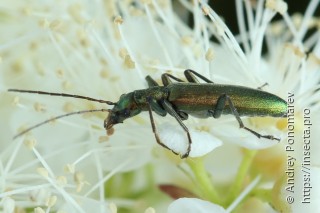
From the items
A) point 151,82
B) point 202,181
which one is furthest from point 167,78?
point 202,181

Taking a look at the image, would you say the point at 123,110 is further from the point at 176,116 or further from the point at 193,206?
the point at 193,206

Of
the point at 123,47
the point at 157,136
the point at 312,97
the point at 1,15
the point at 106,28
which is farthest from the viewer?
the point at 1,15

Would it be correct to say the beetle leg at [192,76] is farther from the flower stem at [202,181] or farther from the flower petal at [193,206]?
the flower petal at [193,206]

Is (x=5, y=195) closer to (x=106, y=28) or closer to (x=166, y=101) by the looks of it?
(x=166, y=101)

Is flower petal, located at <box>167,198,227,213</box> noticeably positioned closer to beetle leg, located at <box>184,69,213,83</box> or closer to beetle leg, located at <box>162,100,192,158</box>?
beetle leg, located at <box>162,100,192,158</box>

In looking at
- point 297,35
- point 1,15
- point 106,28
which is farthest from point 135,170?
point 1,15

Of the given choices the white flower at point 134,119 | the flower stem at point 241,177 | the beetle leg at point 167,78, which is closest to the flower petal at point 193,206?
the white flower at point 134,119
